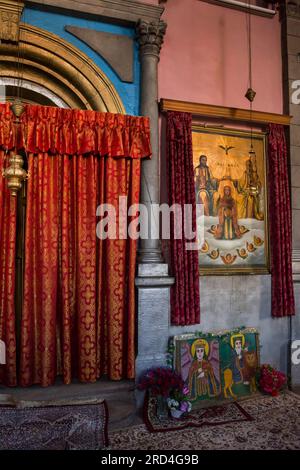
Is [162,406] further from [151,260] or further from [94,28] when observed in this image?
[94,28]

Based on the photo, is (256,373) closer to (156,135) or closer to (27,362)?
(27,362)

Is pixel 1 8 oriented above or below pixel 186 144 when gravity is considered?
above

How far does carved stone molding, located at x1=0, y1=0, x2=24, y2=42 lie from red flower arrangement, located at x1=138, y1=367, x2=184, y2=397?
12.1ft

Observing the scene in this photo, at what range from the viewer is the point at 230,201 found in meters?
4.28

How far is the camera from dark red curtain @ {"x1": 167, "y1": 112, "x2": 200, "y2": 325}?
381 cm

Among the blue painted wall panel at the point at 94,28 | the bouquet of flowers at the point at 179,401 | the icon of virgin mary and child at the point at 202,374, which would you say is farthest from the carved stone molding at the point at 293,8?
the bouquet of flowers at the point at 179,401

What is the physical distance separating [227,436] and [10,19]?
454 centimetres

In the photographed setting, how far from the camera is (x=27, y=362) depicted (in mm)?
3436

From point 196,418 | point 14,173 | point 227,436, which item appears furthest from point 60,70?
point 227,436

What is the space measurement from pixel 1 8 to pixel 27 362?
11.8 ft

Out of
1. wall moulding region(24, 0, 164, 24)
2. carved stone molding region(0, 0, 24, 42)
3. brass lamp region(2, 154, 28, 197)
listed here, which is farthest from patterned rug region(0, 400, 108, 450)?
wall moulding region(24, 0, 164, 24)

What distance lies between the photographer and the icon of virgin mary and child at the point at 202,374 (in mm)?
3719
